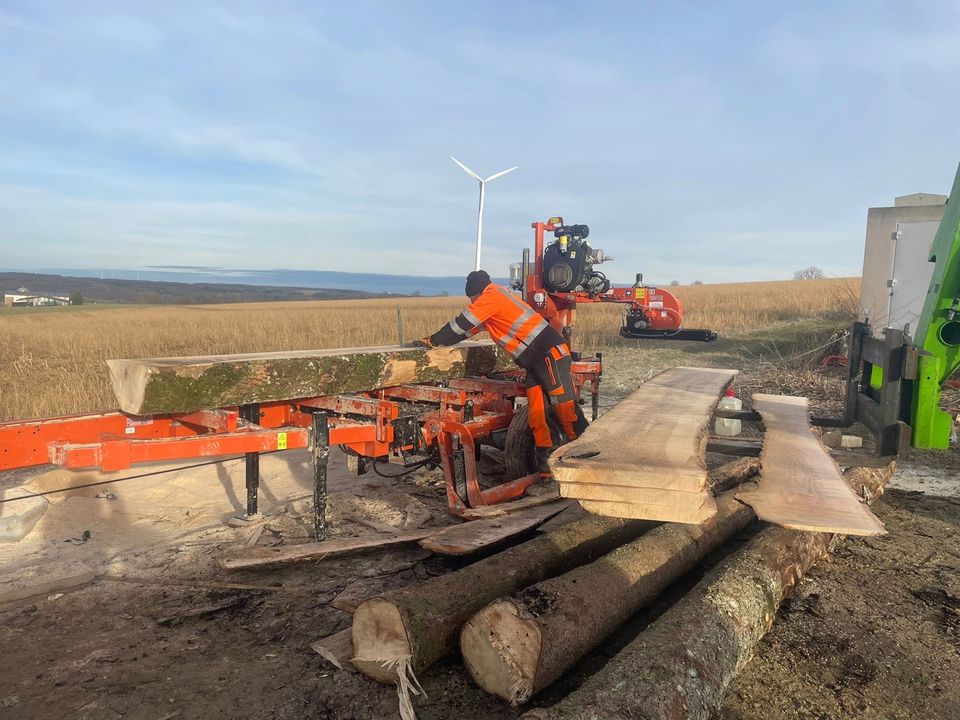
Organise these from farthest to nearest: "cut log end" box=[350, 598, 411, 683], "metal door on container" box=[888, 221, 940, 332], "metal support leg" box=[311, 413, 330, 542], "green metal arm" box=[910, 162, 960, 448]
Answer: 1. "metal door on container" box=[888, 221, 940, 332]
2. "green metal arm" box=[910, 162, 960, 448]
3. "metal support leg" box=[311, 413, 330, 542]
4. "cut log end" box=[350, 598, 411, 683]

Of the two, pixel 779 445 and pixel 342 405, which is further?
pixel 342 405

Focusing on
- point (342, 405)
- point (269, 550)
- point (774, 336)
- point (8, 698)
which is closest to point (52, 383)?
point (342, 405)

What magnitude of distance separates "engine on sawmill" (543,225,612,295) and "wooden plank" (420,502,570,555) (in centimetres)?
418

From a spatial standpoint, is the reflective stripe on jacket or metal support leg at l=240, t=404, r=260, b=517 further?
the reflective stripe on jacket

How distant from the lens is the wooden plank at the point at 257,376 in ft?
12.0

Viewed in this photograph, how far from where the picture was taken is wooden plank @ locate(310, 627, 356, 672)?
2791 millimetres

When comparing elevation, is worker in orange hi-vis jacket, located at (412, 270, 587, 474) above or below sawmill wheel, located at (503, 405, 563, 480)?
above

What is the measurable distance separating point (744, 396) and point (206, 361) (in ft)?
26.4

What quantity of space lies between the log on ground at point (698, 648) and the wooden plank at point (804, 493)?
423mm

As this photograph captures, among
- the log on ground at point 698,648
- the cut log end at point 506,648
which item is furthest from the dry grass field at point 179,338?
the log on ground at point 698,648

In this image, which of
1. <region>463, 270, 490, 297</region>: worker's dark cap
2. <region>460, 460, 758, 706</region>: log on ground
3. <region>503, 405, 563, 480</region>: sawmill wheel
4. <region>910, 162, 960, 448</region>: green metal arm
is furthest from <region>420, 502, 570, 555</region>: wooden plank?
<region>910, 162, 960, 448</region>: green metal arm

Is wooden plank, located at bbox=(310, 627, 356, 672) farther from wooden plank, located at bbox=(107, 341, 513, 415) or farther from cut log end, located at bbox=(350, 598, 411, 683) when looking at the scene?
wooden plank, located at bbox=(107, 341, 513, 415)

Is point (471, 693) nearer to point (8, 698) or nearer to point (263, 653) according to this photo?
point (263, 653)

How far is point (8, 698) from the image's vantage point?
8.77ft
